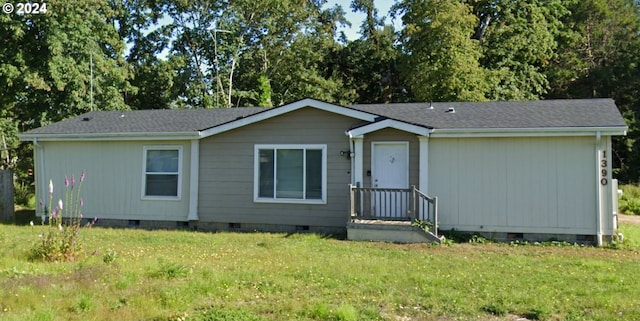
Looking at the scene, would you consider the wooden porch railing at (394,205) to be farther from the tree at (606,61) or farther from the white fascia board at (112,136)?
the tree at (606,61)

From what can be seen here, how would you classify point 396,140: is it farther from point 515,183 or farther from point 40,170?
point 40,170

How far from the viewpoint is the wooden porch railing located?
34.0 ft

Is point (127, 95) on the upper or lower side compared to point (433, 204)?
upper

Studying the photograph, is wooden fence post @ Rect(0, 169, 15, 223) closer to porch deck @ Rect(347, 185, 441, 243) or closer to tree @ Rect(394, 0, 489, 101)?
porch deck @ Rect(347, 185, 441, 243)

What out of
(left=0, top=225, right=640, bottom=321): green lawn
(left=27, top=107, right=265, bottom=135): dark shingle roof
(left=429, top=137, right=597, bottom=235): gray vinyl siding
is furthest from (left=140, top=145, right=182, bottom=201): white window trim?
(left=429, top=137, right=597, bottom=235): gray vinyl siding

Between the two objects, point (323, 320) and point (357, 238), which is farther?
point (357, 238)

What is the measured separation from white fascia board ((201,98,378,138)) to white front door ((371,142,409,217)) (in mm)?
748

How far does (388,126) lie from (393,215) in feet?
6.40

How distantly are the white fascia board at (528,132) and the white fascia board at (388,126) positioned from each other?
26 centimetres

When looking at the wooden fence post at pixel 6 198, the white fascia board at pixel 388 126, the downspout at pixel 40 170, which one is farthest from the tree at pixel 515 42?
the wooden fence post at pixel 6 198

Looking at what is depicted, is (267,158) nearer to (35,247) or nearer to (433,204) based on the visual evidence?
(433,204)

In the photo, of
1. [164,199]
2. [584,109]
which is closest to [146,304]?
[164,199]

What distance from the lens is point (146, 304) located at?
554 cm

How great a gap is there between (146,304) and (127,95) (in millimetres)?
23546
